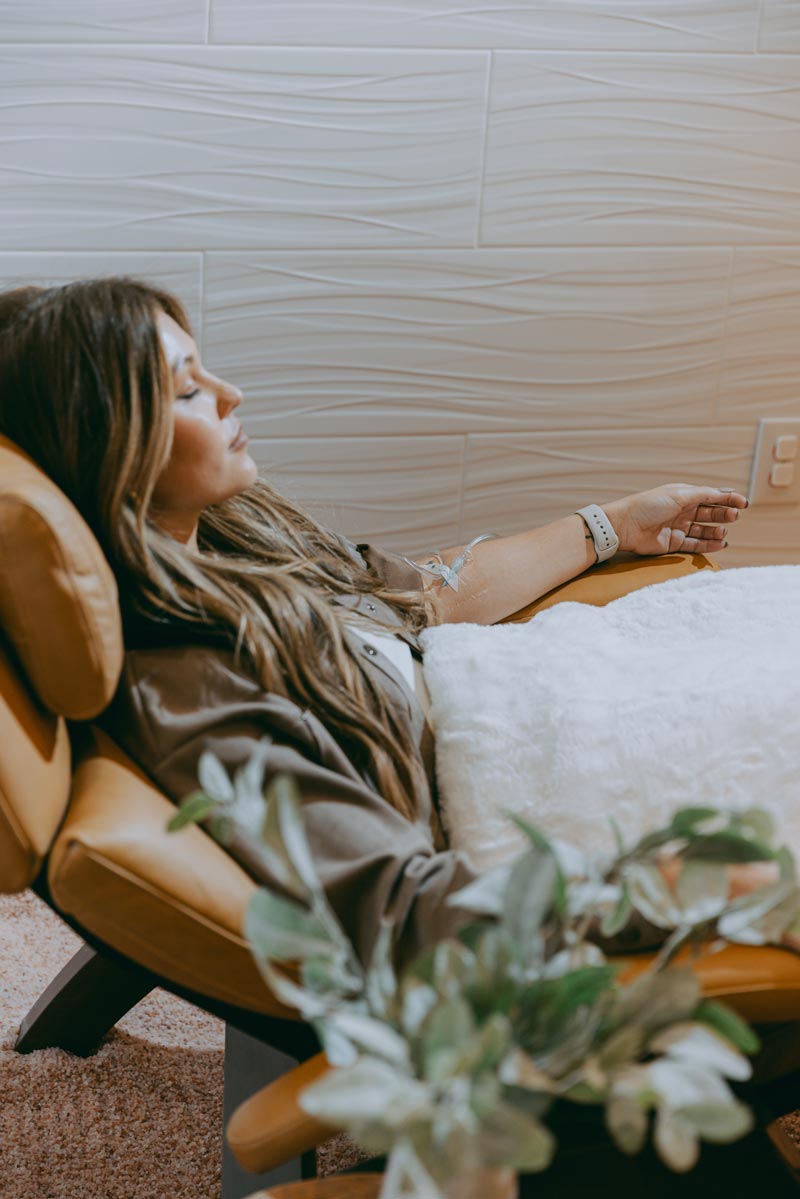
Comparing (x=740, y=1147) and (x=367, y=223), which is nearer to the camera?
(x=740, y=1147)

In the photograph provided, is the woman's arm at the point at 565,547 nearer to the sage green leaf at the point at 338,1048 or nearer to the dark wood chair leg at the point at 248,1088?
the dark wood chair leg at the point at 248,1088

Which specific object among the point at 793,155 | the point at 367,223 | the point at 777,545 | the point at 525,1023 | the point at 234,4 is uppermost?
the point at 234,4

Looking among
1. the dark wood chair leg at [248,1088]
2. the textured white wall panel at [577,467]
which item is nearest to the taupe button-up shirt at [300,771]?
the dark wood chair leg at [248,1088]

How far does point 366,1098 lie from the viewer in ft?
1.71

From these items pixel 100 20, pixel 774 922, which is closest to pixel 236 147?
pixel 100 20

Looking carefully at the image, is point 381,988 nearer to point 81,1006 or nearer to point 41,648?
point 41,648

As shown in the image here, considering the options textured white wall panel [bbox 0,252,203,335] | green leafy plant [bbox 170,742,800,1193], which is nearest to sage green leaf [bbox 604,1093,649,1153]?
green leafy plant [bbox 170,742,800,1193]

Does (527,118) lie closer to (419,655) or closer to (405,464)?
(405,464)

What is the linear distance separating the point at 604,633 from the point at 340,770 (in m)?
0.49

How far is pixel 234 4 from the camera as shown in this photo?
6.93 ft

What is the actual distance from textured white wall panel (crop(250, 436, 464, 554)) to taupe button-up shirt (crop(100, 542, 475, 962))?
1.29 m

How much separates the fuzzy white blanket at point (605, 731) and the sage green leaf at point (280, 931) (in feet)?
1.96

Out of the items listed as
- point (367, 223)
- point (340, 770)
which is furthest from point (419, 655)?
point (367, 223)

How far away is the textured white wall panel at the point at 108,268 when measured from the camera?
2.20 metres
